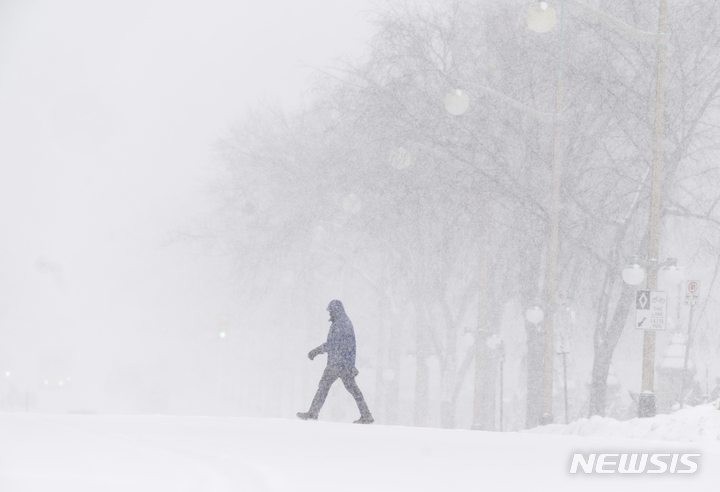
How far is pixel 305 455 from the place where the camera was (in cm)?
1129

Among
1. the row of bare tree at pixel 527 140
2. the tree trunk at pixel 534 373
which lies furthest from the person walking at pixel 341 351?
the tree trunk at pixel 534 373

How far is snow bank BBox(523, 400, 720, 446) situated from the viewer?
13385mm

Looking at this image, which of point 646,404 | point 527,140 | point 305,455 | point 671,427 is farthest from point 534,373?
point 305,455

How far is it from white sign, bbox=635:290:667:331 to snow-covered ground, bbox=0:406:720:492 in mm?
2270

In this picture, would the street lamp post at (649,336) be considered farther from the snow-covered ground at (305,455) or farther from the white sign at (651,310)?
the snow-covered ground at (305,455)

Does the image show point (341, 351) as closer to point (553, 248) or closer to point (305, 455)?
point (305, 455)

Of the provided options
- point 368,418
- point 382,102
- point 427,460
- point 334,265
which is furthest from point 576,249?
point 334,265

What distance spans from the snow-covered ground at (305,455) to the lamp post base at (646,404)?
63.3 inches

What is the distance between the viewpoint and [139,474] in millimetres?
8938

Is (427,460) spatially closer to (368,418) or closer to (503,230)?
(368,418)

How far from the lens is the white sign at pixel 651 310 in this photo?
17.3 m

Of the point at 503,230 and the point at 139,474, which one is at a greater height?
the point at 503,230

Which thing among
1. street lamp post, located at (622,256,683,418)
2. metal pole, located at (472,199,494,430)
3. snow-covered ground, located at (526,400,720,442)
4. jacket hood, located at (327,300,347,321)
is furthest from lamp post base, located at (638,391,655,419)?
metal pole, located at (472,199,494,430)

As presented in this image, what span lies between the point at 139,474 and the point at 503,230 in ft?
60.3
